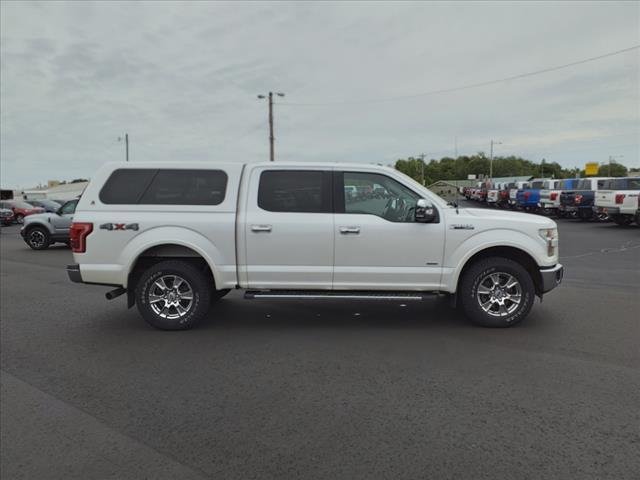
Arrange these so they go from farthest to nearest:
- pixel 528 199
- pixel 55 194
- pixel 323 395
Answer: pixel 55 194 → pixel 528 199 → pixel 323 395

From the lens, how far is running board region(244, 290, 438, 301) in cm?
575

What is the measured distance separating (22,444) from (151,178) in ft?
11.3

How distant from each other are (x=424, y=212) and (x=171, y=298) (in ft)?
10.4

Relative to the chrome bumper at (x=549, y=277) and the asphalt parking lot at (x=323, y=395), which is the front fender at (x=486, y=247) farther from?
the asphalt parking lot at (x=323, y=395)

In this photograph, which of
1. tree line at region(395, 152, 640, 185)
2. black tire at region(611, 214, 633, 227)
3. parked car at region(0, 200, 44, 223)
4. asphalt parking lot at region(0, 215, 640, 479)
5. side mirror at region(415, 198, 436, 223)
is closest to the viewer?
asphalt parking lot at region(0, 215, 640, 479)

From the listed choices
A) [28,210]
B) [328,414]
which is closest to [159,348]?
[328,414]

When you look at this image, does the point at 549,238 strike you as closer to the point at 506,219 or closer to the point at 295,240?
the point at 506,219

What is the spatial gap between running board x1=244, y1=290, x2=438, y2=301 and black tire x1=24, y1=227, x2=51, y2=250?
1266 centimetres

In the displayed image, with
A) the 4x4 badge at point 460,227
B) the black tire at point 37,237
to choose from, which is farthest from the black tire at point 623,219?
the black tire at point 37,237

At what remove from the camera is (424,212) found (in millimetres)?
5629

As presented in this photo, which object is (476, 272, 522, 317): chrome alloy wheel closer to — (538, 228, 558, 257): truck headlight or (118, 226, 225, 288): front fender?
(538, 228, 558, 257): truck headlight

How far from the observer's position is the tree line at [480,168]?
135875 mm

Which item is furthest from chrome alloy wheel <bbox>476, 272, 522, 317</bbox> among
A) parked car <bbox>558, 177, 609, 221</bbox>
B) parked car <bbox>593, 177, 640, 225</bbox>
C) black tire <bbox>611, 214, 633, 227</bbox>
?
parked car <bbox>558, 177, 609, 221</bbox>

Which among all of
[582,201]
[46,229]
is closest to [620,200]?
[582,201]
